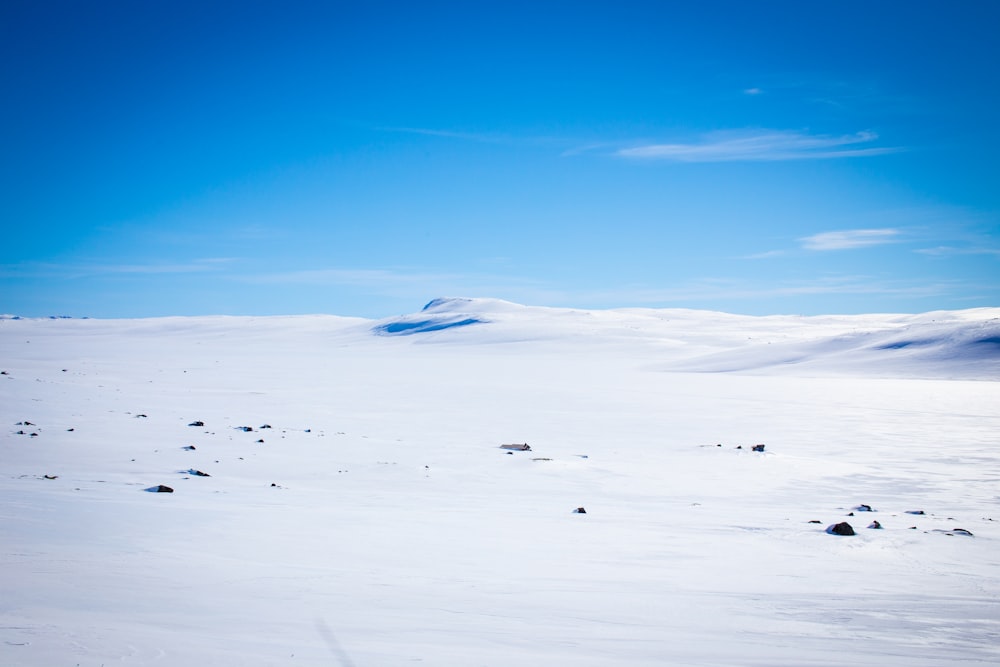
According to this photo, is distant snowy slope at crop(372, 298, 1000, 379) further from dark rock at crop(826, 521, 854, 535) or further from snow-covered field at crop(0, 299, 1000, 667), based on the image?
dark rock at crop(826, 521, 854, 535)

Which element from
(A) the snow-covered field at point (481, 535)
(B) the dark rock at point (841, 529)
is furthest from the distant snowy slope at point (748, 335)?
(B) the dark rock at point (841, 529)

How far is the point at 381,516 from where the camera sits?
737cm

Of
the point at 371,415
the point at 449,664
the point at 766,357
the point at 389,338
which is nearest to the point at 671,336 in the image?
the point at 766,357

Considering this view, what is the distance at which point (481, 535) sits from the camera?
21.9ft

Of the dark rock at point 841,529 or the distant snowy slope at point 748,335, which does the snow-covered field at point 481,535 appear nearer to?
the dark rock at point 841,529

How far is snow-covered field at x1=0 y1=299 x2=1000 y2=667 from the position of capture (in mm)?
3941

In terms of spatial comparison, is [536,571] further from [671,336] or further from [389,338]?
[389,338]

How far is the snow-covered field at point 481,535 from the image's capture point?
394cm

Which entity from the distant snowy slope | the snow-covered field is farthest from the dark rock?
the distant snowy slope

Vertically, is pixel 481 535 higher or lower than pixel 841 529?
higher

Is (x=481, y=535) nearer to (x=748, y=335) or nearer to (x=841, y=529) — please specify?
(x=841, y=529)

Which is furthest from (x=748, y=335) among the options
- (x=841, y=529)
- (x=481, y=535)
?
(x=481, y=535)

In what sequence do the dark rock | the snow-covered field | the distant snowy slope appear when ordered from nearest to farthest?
the snow-covered field < the dark rock < the distant snowy slope

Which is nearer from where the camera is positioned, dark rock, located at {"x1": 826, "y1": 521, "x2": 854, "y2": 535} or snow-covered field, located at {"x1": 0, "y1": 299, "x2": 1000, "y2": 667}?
snow-covered field, located at {"x1": 0, "y1": 299, "x2": 1000, "y2": 667}
